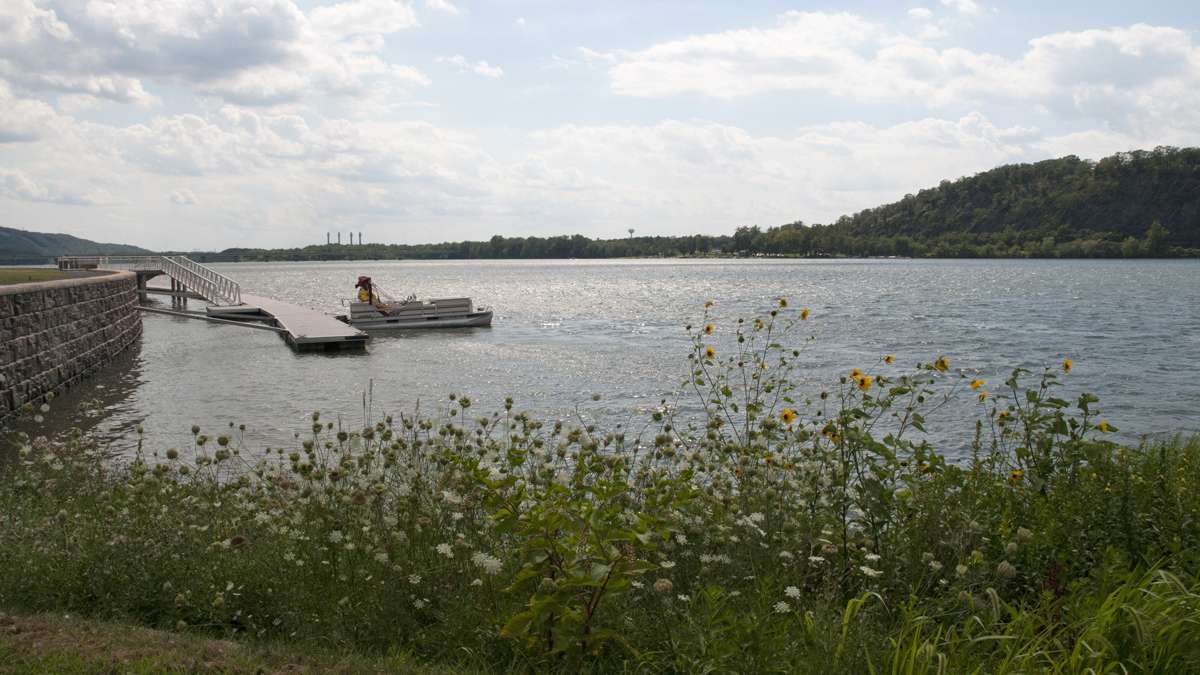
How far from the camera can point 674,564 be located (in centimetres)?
455

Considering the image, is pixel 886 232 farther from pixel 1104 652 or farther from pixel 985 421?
pixel 1104 652

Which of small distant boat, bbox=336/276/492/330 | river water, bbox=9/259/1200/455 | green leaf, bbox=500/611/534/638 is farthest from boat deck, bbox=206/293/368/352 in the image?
green leaf, bbox=500/611/534/638

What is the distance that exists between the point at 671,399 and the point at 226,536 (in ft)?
44.4

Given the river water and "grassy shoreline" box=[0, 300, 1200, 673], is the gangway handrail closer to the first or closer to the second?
the river water

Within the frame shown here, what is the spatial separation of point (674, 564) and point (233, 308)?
41.7 m

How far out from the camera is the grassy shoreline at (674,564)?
13.9 ft

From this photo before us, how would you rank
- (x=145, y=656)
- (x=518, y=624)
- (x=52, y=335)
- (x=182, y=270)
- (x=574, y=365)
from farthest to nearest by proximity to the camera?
1. (x=182, y=270)
2. (x=574, y=365)
3. (x=52, y=335)
4. (x=145, y=656)
5. (x=518, y=624)

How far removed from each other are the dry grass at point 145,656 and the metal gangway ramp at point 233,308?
24.8 meters

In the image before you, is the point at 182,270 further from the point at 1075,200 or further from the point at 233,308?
the point at 1075,200

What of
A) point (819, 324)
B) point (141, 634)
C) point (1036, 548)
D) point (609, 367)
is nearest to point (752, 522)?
point (1036, 548)

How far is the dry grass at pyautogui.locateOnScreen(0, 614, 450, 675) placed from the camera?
439 cm

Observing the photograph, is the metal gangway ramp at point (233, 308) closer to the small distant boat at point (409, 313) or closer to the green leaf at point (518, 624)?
the small distant boat at point (409, 313)

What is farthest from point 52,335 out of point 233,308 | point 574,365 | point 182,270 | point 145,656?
point 182,270

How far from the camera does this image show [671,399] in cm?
1909
